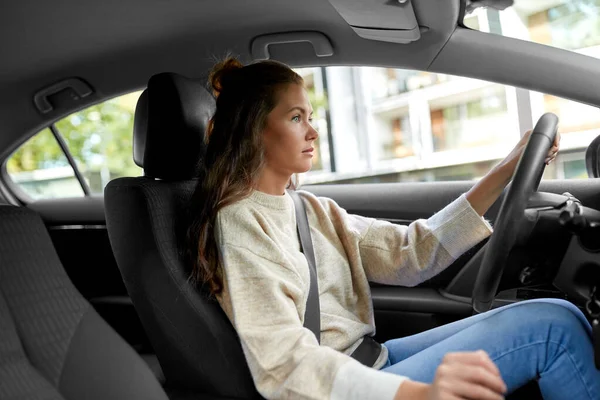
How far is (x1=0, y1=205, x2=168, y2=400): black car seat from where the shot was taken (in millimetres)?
1146

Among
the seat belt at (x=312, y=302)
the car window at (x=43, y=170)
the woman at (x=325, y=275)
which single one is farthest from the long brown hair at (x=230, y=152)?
the car window at (x=43, y=170)

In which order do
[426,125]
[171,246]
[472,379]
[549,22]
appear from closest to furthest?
[472,379]
[171,246]
[549,22]
[426,125]

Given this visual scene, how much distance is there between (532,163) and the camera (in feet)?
4.33

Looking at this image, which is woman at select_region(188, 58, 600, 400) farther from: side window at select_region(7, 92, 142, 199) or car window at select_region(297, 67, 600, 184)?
side window at select_region(7, 92, 142, 199)

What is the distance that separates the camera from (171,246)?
151 centimetres

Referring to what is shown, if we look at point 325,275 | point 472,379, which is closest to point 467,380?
point 472,379

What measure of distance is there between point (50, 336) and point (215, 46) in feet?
3.58

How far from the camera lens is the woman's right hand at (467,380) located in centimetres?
105

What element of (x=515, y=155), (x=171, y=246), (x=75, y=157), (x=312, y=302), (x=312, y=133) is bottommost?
(x=312, y=302)

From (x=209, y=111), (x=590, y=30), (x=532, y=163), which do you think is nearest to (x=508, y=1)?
(x=590, y=30)

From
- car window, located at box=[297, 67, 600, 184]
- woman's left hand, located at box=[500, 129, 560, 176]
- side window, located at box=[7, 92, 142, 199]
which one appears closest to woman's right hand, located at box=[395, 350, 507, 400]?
woman's left hand, located at box=[500, 129, 560, 176]

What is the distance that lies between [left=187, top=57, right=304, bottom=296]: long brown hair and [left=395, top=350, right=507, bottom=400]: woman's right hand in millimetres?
539

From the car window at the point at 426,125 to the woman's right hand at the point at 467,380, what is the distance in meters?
0.71

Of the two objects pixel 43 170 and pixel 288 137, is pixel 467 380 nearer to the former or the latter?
pixel 288 137
